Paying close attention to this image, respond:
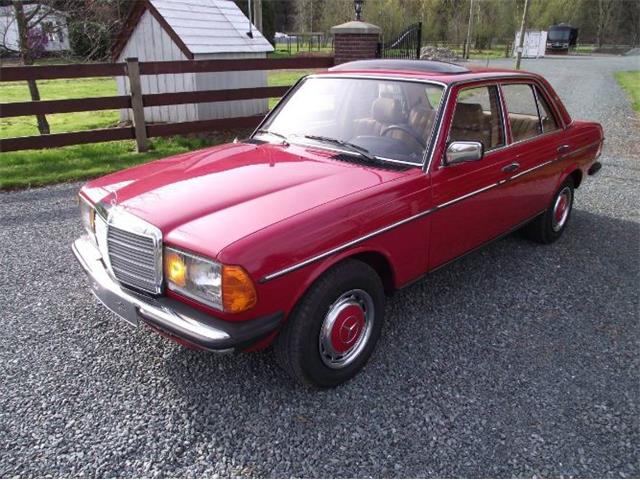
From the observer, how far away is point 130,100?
789 centimetres

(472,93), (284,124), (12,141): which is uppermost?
(472,93)

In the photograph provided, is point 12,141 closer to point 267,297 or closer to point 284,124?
point 284,124

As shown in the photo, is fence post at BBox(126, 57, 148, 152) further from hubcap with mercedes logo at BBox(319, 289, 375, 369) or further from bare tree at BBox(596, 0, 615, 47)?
bare tree at BBox(596, 0, 615, 47)

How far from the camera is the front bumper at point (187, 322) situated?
7.79 feet

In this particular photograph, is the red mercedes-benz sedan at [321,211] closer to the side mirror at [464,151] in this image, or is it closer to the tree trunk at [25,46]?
the side mirror at [464,151]

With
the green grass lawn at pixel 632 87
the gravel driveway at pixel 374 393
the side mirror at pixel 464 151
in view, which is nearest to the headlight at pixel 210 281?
the gravel driveway at pixel 374 393

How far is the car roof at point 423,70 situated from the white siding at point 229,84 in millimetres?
6922

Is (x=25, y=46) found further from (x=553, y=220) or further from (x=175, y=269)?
(x=553, y=220)

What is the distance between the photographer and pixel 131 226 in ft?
8.65

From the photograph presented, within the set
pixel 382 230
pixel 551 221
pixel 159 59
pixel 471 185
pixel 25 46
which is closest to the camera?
pixel 382 230

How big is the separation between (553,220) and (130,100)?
6.37 m

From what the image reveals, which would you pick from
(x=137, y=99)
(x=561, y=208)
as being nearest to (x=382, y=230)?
(x=561, y=208)

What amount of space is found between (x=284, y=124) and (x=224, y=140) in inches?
237

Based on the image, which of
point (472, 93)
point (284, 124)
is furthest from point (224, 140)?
point (472, 93)
